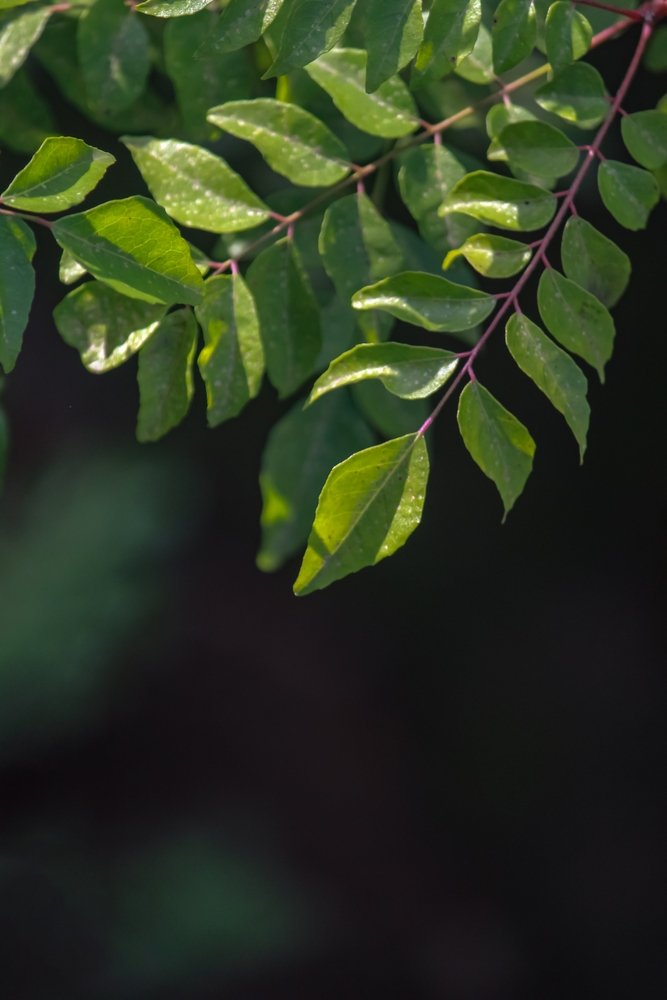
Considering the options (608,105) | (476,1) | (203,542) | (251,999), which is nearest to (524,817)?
(251,999)

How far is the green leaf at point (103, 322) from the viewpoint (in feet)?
2.64

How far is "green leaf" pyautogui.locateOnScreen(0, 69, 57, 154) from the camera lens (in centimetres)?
104

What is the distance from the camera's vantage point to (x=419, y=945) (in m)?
2.08

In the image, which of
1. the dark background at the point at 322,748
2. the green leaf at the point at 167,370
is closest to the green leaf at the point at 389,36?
the green leaf at the point at 167,370

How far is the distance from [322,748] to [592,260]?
59.4 inches

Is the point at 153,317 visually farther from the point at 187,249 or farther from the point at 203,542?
the point at 203,542

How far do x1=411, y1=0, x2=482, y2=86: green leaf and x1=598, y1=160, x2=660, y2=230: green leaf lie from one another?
0.54ft

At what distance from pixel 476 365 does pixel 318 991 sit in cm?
120

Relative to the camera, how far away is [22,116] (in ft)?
3.43

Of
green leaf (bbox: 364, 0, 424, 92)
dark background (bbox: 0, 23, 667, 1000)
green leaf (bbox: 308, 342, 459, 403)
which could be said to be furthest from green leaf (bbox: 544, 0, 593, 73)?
dark background (bbox: 0, 23, 667, 1000)

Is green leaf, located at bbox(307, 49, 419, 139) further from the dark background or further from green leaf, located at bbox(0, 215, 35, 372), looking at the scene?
the dark background

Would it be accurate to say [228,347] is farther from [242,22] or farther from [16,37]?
[16,37]

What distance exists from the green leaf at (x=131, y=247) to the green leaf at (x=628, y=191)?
1.12 ft

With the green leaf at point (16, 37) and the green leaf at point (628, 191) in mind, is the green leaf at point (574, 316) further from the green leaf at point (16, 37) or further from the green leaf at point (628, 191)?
the green leaf at point (16, 37)
